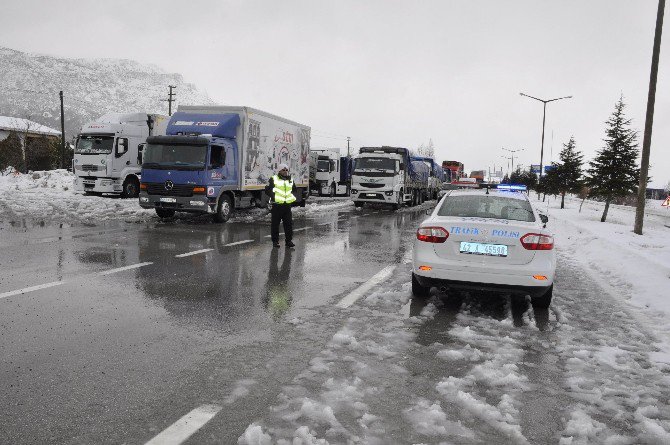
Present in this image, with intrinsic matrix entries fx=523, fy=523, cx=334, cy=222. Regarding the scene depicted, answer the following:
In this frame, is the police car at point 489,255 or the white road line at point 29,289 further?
the white road line at point 29,289

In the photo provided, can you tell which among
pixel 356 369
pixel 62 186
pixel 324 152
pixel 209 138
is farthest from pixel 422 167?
pixel 356 369

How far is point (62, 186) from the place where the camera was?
1238 inches

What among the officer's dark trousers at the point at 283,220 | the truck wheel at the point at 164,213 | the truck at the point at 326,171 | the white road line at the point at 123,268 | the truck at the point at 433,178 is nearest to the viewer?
the white road line at the point at 123,268

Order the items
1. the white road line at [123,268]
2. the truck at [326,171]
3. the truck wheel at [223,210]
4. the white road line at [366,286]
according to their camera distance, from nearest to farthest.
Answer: the white road line at [366,286] < the white road line at [123,268] < the truck wheel at [223,210] < the truck at [326,171]

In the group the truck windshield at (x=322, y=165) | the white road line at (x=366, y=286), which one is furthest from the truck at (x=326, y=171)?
the white road line at (x=366, y=286)

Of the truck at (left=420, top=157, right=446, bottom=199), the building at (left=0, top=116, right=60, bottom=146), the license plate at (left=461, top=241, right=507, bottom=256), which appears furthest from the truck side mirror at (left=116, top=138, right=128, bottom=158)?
the building at (left=0, top=116, right=60, bottom=146)

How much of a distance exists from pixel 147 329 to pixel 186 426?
6.96 ft

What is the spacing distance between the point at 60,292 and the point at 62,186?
28.4 metres

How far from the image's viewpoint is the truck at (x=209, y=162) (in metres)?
15.4

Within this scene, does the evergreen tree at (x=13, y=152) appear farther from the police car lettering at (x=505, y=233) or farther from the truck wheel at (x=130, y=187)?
the police car lettering at (x=505, y=233)

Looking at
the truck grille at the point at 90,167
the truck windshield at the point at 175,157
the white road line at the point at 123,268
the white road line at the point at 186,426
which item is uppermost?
the truck windshield at the point at 175,157

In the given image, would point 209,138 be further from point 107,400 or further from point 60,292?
point 107,400

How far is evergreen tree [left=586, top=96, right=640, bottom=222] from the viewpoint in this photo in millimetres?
23797

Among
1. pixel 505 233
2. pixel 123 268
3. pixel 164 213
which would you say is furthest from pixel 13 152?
pixel 505 233
